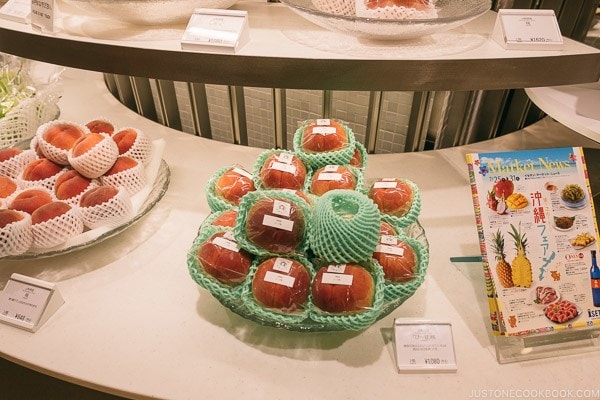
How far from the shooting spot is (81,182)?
1168 millimetres

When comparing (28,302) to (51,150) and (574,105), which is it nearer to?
(51,150)

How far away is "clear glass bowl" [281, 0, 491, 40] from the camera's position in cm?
83

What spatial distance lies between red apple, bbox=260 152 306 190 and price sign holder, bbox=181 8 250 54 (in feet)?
0.97

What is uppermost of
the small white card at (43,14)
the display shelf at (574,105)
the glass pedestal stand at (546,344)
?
the small white card at (43,14)

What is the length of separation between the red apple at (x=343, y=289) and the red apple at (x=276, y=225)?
0.09m

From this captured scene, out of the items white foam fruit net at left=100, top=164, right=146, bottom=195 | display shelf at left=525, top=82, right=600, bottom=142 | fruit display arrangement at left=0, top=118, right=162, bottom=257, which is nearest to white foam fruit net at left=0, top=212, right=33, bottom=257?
fruit display arrangement at left=0, top=118, right=162, bottom=257

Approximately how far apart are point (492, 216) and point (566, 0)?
2.38 ft

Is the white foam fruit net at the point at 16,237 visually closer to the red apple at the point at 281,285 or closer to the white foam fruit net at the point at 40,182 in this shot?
the white foam fruit net at the point at 40,182

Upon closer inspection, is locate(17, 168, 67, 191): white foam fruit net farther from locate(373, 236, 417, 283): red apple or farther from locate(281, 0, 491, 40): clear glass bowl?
locate(373, 236, 417, 283): red apple

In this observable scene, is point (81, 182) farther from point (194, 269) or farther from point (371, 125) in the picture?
point (371, 125)

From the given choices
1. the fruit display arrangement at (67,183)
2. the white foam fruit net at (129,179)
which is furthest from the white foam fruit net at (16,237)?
the white foam fruit net at (129,179)

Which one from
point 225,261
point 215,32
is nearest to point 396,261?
point 225,261

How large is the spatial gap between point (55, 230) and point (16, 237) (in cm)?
8

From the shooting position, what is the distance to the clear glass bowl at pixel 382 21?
833 mm
